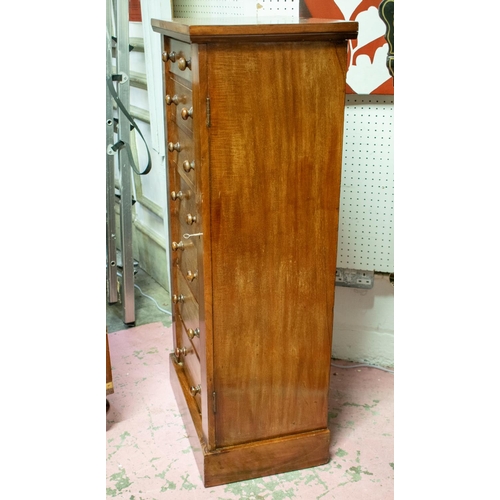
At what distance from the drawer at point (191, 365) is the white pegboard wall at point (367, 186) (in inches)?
30.2

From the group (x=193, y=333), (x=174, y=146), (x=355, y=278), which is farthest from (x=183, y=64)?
(x=355, y=278)

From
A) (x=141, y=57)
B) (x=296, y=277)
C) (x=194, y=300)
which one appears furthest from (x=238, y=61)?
(x=141, y=57)

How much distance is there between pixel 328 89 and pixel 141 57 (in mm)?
1966

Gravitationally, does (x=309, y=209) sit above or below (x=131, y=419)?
above

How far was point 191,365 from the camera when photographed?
2.53 meters

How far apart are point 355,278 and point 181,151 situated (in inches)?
40.4

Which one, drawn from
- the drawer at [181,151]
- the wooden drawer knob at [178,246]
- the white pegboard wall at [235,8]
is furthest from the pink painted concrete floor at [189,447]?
the white pegboard wall at [235,8]

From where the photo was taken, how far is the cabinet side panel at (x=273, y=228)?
Result: 6.19 ft

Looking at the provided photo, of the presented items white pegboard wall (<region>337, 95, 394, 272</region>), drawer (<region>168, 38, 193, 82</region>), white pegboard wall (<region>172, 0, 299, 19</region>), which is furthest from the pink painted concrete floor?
white pegboard wall (<region>172, 0, 299, 19</region>)

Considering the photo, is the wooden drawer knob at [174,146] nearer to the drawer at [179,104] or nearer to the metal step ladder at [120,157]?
the drawer at [179,104]

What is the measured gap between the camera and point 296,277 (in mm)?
2107

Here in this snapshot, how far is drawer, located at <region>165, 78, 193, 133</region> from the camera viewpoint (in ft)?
6.61

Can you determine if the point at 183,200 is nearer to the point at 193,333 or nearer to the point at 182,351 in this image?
the point at 193,333

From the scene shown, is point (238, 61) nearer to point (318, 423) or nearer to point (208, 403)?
point (208, 403)
